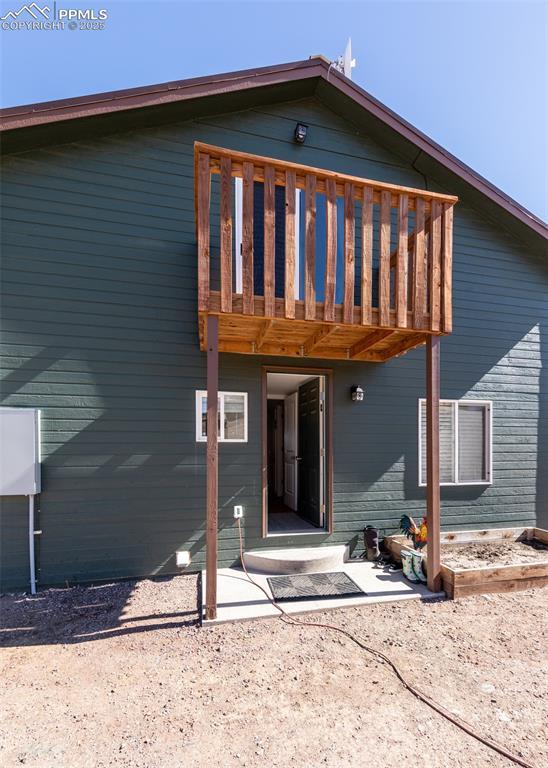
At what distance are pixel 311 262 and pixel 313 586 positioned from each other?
10.6ft

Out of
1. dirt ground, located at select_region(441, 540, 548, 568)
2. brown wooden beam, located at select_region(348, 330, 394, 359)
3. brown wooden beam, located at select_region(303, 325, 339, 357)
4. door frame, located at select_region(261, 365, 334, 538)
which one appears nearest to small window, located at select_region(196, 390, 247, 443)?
door frame, located at select_region(261, 365, 334, 538)

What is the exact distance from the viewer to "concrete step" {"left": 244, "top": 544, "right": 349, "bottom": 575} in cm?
411

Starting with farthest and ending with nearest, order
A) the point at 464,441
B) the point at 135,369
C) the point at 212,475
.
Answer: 1. the point at 464,441
2. the point at 135,369
3. the point at 212,475

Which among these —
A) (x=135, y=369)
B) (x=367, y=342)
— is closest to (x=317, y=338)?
(x=367, y=342)

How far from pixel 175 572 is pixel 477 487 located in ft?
13.8

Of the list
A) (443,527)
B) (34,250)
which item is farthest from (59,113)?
(443,527)

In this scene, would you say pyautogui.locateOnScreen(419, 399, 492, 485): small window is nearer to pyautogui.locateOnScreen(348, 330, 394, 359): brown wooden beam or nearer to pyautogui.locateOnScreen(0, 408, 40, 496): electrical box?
pyautogui.locateOnScreen(348, 330, 394, 359): brown wooden beam

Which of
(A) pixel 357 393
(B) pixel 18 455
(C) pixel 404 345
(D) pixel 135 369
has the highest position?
(C) pixel 404 345

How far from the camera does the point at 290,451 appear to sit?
642 centimetres

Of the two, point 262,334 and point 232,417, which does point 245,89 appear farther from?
point 232,417

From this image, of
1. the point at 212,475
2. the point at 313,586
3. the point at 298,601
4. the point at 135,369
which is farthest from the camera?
the point at 135,369

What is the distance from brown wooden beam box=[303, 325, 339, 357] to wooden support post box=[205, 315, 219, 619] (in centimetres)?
113

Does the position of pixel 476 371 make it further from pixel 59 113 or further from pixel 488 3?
pixel 59 113

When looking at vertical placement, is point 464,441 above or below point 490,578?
above
